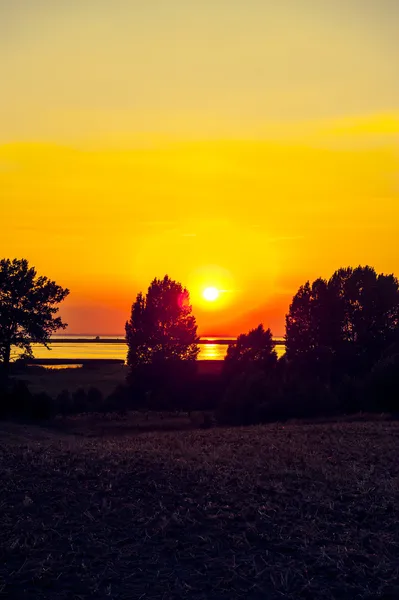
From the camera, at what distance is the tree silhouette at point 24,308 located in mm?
50219

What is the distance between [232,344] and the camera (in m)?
56.7

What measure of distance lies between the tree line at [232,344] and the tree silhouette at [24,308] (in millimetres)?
80

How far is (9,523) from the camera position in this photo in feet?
33.8

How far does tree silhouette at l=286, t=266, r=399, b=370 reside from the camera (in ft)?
192

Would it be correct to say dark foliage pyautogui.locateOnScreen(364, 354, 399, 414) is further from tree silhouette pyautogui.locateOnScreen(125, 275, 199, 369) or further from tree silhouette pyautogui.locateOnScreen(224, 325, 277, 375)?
tree silhouette pyautogui.locateOnScreen(125, 275, 199, 369)

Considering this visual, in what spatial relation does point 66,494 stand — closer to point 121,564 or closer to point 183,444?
point 121,564

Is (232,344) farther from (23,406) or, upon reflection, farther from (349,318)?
(23,406)

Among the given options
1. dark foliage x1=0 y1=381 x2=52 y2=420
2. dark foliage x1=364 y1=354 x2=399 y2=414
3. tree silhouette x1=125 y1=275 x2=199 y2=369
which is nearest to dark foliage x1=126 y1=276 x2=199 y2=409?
tree silhouette x1=125 y1=275 x2=199 y2=369

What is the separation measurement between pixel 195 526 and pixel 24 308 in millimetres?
43682

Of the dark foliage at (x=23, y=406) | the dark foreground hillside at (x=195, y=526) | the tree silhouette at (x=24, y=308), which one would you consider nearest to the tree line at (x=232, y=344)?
the tree silhouette at (x=24, y=308)

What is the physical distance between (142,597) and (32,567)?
176 centimetres

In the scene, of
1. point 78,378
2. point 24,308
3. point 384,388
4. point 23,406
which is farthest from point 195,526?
point 78,378

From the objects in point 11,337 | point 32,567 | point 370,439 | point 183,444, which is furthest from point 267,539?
point 11,337

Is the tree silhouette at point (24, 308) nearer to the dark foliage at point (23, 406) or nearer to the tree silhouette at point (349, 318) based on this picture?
the dark foliage at point (23, 406)
